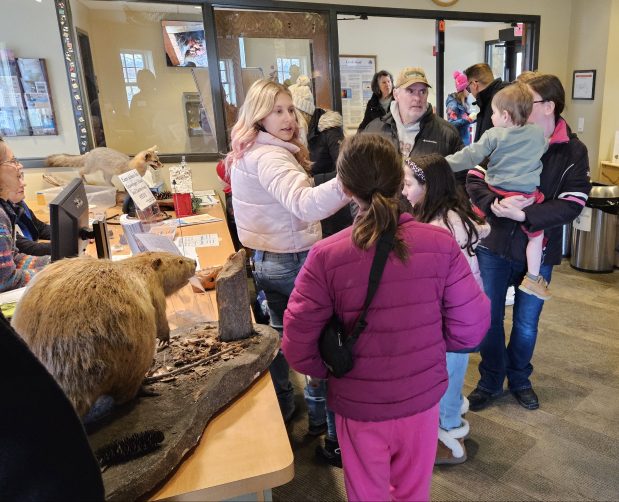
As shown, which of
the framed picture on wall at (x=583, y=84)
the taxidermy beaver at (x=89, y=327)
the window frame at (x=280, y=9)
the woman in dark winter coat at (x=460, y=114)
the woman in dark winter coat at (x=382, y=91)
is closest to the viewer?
the taxidermy beaver at (x=89, y=327)

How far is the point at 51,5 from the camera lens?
140 inches

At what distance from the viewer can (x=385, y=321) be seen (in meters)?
1.22

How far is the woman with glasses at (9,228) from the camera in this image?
5.57 ft

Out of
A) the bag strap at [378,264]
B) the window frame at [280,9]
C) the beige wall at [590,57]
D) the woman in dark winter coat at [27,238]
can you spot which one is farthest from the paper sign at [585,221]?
the woman in dark winter coat at [27,238]

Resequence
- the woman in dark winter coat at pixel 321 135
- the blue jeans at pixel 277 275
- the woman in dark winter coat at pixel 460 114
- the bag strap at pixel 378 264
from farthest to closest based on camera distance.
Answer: the woman in dark winter coat at pixel 460 114, the woman in dark winter coat at pixel 321 135, the blue jeans at pixel 277 275, the bag strap at pixel 378 264

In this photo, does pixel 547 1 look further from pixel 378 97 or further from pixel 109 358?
pixel 109 358

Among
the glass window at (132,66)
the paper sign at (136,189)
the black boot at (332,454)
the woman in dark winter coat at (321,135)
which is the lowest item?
the black boot at (332,454)

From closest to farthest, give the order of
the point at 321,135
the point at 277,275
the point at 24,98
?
the point at 277,275, the point at 321,135, the point at 24,98

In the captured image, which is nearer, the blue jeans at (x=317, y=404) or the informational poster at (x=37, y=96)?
the blue jeans at (x=317, y=404)

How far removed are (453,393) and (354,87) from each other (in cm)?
399

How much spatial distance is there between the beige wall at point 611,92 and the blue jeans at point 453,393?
12.4 feet

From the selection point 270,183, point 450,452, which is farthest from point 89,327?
point 450,452

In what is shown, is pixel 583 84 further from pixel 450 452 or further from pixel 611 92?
pixel 450 452

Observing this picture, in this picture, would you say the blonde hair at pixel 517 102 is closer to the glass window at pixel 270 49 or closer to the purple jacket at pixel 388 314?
the purple jacket at pixel 388 314
